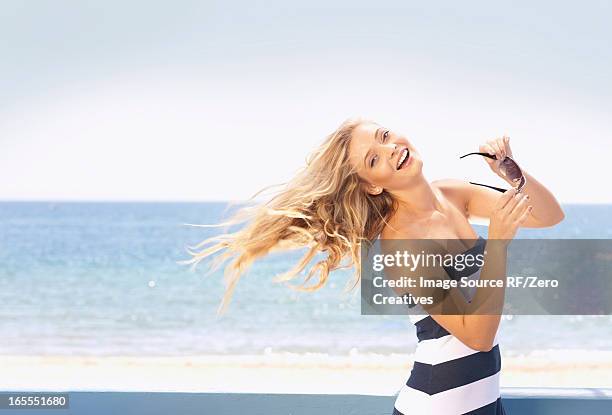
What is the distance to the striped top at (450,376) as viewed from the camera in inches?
69.7

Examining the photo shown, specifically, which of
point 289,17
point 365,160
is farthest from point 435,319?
point 289,17

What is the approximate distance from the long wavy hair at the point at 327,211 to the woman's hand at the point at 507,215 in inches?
12.5

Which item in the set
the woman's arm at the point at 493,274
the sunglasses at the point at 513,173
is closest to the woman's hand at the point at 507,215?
the woman's arm at the point at 493,274

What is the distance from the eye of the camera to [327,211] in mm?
1901

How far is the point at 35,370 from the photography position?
24.8 ft

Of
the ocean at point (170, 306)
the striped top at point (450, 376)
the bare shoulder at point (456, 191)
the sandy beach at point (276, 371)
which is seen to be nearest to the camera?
the striped top at point (450, 376)

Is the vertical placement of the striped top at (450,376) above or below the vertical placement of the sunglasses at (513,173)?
below

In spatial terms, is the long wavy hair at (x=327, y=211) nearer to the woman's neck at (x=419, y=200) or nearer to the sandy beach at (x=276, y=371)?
the woman's neck at (x=419, y=200)

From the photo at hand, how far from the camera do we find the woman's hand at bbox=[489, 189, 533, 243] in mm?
1656

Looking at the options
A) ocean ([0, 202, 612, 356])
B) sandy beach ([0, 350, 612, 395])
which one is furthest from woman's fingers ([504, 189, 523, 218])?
sandy beach ([0, 350, 612, 395])

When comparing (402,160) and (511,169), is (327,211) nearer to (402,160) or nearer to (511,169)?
(402,160)

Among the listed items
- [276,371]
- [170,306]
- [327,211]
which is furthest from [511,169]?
[170,306]

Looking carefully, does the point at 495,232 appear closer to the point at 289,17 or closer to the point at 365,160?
the point at 365,160

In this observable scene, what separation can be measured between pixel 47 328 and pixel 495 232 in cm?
877
